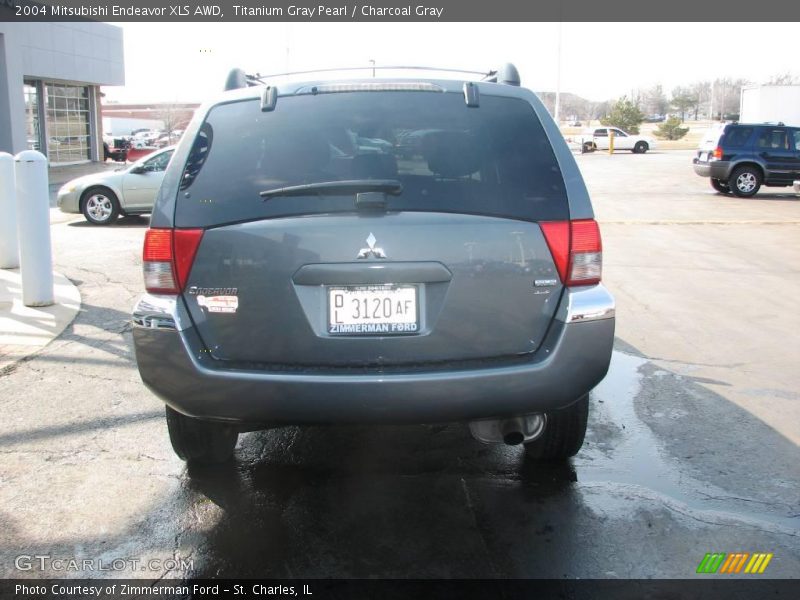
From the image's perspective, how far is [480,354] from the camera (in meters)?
3.21

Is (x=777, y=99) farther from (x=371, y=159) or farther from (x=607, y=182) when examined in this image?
(x=371, y=159)

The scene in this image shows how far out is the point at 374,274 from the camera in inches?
123

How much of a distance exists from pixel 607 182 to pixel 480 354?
23.4 meters

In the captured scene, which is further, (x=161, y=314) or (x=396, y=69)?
(x=396, y=69)

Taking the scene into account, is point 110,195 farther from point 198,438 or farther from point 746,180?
point 746,180

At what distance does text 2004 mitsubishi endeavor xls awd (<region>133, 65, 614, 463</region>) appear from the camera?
124 inches

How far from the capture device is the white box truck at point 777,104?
3825 cm

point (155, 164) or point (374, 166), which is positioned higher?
point (374, 166)

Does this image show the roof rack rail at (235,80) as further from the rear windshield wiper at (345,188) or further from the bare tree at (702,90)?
the bare tree at (702,90)

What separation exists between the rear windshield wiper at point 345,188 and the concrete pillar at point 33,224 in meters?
5.03

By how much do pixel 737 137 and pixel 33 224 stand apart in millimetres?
18493

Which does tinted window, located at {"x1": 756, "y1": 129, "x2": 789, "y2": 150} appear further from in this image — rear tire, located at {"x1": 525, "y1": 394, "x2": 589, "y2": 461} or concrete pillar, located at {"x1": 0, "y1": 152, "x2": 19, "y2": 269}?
rear tire, located at {"x1": 525, "y1": 394, "x2": 589, "y2": 461}

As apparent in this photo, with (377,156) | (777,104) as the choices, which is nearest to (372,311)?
(377,156)

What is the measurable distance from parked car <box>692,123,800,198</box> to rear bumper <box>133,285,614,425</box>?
63.8 feet
